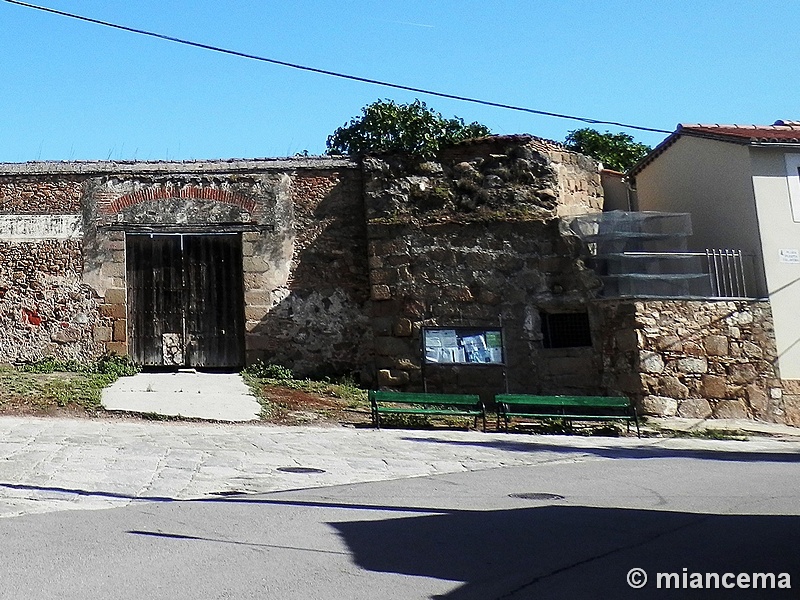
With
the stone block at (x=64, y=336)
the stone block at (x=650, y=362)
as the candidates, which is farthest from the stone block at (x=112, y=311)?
the stone block at (x=650, y=362)

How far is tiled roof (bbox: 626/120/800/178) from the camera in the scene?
1622cm

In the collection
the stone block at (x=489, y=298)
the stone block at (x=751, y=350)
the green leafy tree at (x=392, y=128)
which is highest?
the green leafy tree at (x=392, y=128)

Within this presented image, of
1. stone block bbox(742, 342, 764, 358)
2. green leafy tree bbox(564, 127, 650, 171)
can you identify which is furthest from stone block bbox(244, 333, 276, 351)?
green leafy tree bbox(564, 127, 650, 171)

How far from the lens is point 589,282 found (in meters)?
15.7

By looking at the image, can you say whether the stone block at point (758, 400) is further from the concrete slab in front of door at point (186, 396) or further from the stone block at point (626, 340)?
the concrete slab in front of door at point (186, 396)

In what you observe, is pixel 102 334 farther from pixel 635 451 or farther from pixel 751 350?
pixel 751 350

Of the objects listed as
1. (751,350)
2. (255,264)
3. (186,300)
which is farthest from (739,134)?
(186,300)

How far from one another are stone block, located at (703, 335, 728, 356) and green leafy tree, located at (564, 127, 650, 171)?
44.1ft

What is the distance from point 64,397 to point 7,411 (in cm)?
90

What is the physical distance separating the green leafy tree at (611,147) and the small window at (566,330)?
13.2 meters

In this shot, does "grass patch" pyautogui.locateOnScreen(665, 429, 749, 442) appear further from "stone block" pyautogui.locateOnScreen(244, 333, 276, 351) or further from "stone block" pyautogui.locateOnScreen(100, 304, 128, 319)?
"stone block" pyautogui.locateOnScreen(100, 304, 128, 319)

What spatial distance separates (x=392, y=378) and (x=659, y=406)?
4833 mm

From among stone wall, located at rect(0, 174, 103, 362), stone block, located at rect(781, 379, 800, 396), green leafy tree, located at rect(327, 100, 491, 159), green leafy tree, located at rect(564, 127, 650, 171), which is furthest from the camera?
green leafy tree, located at rect(564, 127, 650, 171)

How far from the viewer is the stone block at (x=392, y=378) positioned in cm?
1591
